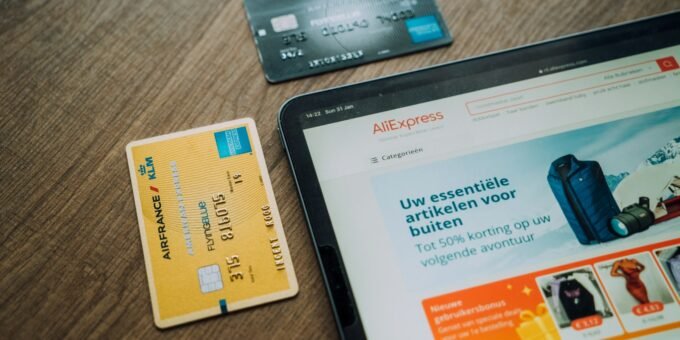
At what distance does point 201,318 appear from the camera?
0.49m

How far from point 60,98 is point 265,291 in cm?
34

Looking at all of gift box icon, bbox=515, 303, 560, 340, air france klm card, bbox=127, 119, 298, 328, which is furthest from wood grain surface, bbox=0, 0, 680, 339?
gift box icon, bbox=515, 303, 560, 340

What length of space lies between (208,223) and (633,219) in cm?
45

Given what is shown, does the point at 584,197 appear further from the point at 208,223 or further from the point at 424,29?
the point at 208,223

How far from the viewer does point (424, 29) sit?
25.5 inches

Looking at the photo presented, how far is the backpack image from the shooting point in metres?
0.51

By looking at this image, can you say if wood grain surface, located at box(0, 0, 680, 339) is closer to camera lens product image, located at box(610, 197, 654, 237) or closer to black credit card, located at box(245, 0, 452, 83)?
black credit card, located at box(245, 0, 452, 83)

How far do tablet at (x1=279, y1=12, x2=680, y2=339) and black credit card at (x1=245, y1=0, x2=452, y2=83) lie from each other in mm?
68

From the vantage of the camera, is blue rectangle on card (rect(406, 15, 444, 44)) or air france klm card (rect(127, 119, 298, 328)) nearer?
air france klm card (rect(127, 119, 298, 328))

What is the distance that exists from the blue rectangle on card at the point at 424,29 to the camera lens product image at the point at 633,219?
0.31 meters

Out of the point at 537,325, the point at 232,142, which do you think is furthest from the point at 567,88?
the point at 232,142

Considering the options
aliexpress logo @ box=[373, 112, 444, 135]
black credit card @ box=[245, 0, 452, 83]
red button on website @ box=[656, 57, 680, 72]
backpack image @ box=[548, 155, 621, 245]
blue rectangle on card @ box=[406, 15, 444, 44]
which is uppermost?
black credit card @ box=[245, 0, 452, 83]

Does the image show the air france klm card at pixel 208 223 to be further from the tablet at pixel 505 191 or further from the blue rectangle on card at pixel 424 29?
the blue rectangle on card at pixel 424 29

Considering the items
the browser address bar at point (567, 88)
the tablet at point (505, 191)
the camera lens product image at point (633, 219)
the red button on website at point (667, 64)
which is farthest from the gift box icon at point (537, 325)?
the red button on website at point (667, 64)
